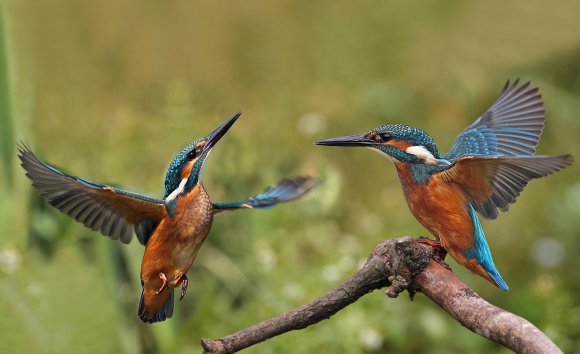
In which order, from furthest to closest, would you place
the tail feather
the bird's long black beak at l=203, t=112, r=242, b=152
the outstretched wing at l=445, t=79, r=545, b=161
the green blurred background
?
1. the green blurred background
2. the outstretched wing at l=445, t=79, r=545, b=161
3. the tail feather
4. the bird's long black beak at l=203, t=112, r=242, b=152

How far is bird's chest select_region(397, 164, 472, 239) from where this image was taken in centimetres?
82

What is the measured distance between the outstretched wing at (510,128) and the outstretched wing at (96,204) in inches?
12.3

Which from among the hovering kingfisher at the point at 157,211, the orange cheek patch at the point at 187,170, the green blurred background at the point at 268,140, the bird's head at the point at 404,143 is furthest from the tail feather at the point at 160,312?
the green blurred background at the point at 268,140

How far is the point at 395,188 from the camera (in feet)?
8.67

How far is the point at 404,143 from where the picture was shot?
83 centimetres

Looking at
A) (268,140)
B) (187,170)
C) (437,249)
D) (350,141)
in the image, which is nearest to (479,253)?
(437,249)

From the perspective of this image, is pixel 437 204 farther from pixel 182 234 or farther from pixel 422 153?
pixel 182 234

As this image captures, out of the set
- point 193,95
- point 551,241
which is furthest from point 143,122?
point 551,241

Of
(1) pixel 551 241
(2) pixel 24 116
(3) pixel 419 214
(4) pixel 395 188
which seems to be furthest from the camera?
(4) pixel 395 188

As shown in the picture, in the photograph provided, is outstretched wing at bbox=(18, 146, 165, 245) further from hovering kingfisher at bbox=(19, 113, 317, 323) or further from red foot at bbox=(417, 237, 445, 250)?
red foot at bbox=(417, 237, 445, 250)

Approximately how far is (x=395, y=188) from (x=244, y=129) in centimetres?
45

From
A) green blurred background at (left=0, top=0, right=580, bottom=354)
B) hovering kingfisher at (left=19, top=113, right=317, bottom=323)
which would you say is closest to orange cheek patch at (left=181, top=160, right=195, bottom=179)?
hovering kingfisher at (left=19, top=113, right=317, bottom=323)

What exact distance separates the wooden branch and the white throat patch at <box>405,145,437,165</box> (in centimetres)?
8

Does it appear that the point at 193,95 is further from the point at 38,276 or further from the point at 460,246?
the point at 460,246
